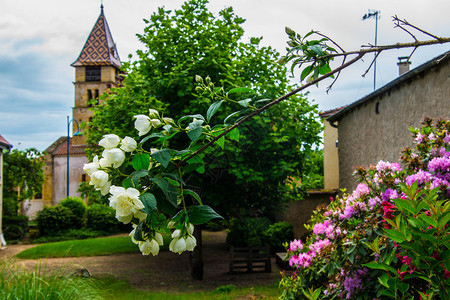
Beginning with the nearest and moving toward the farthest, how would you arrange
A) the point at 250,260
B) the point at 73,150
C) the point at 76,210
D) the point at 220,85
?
the point at 220,85 < the point at 250,260 < the point at 76,210 < the point at 73,150

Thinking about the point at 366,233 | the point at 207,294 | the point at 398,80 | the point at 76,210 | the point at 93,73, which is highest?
the point at 93,73

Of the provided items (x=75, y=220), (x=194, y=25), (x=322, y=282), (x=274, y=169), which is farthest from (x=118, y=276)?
(x=75, y=220)

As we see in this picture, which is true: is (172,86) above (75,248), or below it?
above

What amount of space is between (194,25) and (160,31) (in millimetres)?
801

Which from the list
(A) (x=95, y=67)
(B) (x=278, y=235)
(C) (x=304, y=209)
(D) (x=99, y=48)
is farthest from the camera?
(D) (x=99, y=48)

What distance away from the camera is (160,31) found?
9047 mm

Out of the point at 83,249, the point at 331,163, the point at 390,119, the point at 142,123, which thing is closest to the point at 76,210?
the point at 83,249

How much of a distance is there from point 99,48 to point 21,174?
23259 millimetres

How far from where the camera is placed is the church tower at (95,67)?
138 feet

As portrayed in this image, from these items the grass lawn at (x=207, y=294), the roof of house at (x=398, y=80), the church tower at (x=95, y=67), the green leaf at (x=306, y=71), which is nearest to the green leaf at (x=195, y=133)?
the green leaf at (x=306, y=71)

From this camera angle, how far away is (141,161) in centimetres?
114

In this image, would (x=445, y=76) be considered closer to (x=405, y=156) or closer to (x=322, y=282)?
(x=405, y=156)

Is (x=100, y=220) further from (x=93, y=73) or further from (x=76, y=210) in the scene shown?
(x=93, y=73)

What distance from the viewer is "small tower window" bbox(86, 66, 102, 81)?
139ft
